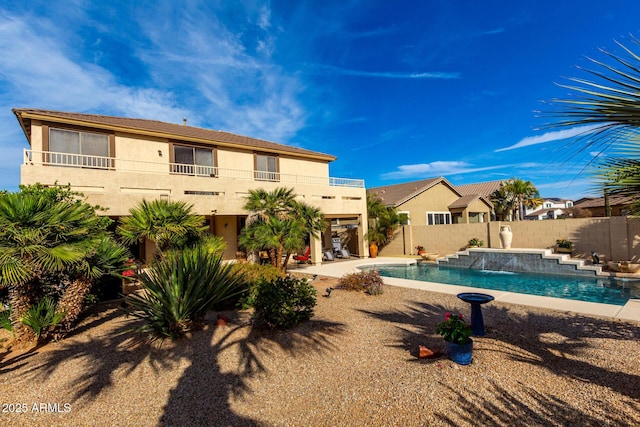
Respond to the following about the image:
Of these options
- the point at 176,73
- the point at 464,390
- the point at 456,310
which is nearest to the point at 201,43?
the point at 176,73

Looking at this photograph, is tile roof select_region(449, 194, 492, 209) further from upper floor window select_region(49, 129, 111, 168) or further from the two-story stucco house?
upper floor window select_region(49, 129, 111, 168)

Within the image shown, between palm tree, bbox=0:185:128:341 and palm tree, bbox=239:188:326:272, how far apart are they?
21.7 feet

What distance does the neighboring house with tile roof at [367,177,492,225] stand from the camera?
1061 inches

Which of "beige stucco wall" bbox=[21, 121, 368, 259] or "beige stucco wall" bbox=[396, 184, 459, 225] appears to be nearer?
"beige stucco wall" bbox=[21, 121, 368, 259]

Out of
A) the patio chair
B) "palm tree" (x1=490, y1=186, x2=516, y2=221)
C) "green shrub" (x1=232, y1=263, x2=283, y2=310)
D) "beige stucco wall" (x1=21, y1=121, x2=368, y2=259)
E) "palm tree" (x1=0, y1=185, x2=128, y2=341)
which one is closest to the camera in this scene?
"palm tree" (x1=0, y1=185, x2=128, y2=341)

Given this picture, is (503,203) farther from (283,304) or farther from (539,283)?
(283,304)

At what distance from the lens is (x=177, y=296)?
20.5 feet

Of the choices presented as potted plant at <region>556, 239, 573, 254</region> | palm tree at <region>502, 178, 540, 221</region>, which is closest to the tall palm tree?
potted plant at <region>556, 239, 573, 254</region>

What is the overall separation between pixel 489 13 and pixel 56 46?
67.0ft

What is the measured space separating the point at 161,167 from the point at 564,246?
2322 centimetres

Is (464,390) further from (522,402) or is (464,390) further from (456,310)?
(456,310)

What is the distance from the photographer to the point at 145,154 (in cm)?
1664

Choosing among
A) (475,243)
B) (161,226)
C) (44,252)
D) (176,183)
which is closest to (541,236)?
(475,243)

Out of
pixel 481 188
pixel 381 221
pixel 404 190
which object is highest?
pixel 481 188
